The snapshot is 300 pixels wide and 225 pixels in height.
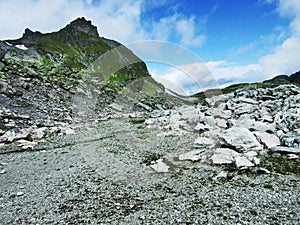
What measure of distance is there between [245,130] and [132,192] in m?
15.0

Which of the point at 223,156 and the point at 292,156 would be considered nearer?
the point at 292,156

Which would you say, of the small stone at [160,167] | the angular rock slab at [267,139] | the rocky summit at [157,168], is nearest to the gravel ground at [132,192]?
the rocky summit at [157,168]

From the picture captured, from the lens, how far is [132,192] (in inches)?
665

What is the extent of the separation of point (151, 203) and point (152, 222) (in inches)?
87.9

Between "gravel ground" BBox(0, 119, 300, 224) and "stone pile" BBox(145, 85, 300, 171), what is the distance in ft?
8.99

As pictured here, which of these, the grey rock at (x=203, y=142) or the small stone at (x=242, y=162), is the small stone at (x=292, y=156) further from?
the grey rock at (x=203, y=142)

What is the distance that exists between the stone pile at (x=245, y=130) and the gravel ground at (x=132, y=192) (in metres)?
2.74

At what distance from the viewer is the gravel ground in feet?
43.7

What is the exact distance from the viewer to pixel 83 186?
1822cm

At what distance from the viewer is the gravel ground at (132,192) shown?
13.3 meters

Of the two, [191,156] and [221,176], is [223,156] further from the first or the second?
[221,176]

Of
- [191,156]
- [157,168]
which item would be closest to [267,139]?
[191,156]

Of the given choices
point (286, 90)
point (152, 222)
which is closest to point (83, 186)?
point (152, 222)

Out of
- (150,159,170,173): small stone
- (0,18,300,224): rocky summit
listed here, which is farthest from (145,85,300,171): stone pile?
(150,159,170,173): small stone
